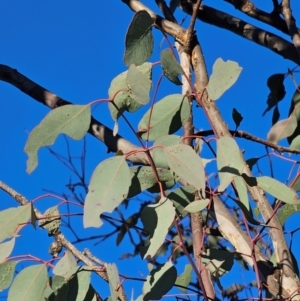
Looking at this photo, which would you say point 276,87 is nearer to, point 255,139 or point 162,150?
point 255,139

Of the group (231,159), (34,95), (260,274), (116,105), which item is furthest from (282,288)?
(34,95)

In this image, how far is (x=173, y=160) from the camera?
0.75 m

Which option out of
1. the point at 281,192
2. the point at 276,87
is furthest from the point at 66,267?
the point at 276,87

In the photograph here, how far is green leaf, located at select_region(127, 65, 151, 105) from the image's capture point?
2.49 ft

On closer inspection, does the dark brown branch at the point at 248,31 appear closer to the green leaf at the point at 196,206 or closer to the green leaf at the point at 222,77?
the green leaf at the point at 222,77

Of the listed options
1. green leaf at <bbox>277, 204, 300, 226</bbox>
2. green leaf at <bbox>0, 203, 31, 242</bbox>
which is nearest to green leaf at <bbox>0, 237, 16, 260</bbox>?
green leaf at <bbox>0, 203, 31, 242</bbox>

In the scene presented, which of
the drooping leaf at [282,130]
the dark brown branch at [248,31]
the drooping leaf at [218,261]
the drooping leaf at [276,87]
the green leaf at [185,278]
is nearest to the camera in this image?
the drooping leaf at [218,261]

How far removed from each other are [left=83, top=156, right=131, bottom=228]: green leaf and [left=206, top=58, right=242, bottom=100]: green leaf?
0.49ft

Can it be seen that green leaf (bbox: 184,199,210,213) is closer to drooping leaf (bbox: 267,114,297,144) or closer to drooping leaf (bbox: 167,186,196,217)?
drooping leaf (bbox: 167,186,196,217)

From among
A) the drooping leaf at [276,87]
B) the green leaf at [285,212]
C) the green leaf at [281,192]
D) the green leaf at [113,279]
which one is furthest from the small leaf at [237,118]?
the drooping leaf at [276,87]

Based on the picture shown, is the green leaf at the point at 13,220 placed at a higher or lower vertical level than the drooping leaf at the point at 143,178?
lower

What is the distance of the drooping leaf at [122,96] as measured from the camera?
2.63 feet

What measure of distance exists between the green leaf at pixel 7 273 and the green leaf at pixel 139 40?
0.92 ft

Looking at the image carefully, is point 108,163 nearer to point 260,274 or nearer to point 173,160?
point 173,160
